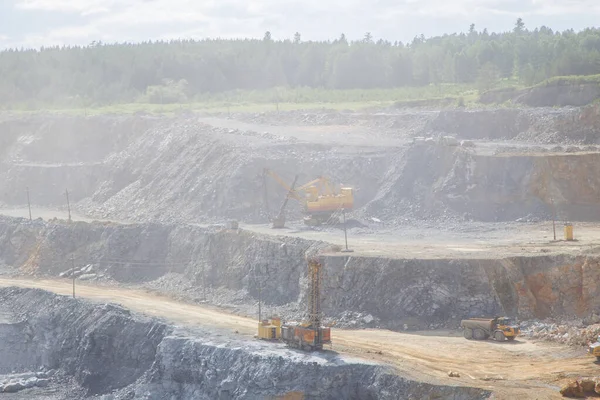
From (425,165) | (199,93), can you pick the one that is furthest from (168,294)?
(199,93)

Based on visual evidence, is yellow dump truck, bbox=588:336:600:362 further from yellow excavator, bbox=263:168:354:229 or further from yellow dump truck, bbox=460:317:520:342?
yellow excavator, bbox=263:168:354:229

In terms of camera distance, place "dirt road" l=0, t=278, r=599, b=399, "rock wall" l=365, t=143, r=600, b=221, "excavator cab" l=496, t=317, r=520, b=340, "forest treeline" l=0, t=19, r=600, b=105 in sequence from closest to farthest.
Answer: "dirt road" l=0, t=278, r=599, b=399
"excavator cab" l=496, t=317, r=520, b=340
"rock wall" l=365, t=143, r=600, b=221
"forest treeline" l=0, t=19, r=600, b=105

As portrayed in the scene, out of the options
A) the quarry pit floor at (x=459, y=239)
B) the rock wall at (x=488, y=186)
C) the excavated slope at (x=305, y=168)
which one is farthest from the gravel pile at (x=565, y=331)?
the excavated slope at (x=305, y=168)

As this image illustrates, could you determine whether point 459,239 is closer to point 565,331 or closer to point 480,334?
point 480,334

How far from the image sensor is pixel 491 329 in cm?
4497

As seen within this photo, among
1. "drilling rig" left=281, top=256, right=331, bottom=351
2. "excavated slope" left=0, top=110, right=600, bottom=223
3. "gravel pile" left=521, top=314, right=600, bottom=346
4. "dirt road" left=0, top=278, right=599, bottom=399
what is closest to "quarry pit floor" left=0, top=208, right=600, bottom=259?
"excavated slope" left=0, top=110, right=600, bottom=223

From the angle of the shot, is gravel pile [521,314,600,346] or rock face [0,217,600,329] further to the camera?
rock face [0,217,600,329]

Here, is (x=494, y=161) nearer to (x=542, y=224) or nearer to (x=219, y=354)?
(x=542, y=224)

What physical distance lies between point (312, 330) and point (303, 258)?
34.3 ft

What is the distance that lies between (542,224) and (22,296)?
27.3 m

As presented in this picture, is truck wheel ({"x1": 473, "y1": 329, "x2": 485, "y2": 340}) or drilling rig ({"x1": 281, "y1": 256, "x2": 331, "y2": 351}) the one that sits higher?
drilling rig ({"x1": 281, "y1": 256, "x2": 331, "y2": 351})

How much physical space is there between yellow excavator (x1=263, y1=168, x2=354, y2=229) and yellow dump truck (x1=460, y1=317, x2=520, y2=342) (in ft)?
56.4

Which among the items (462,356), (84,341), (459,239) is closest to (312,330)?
(462,356)

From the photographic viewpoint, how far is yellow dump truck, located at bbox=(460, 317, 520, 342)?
44688 mm
